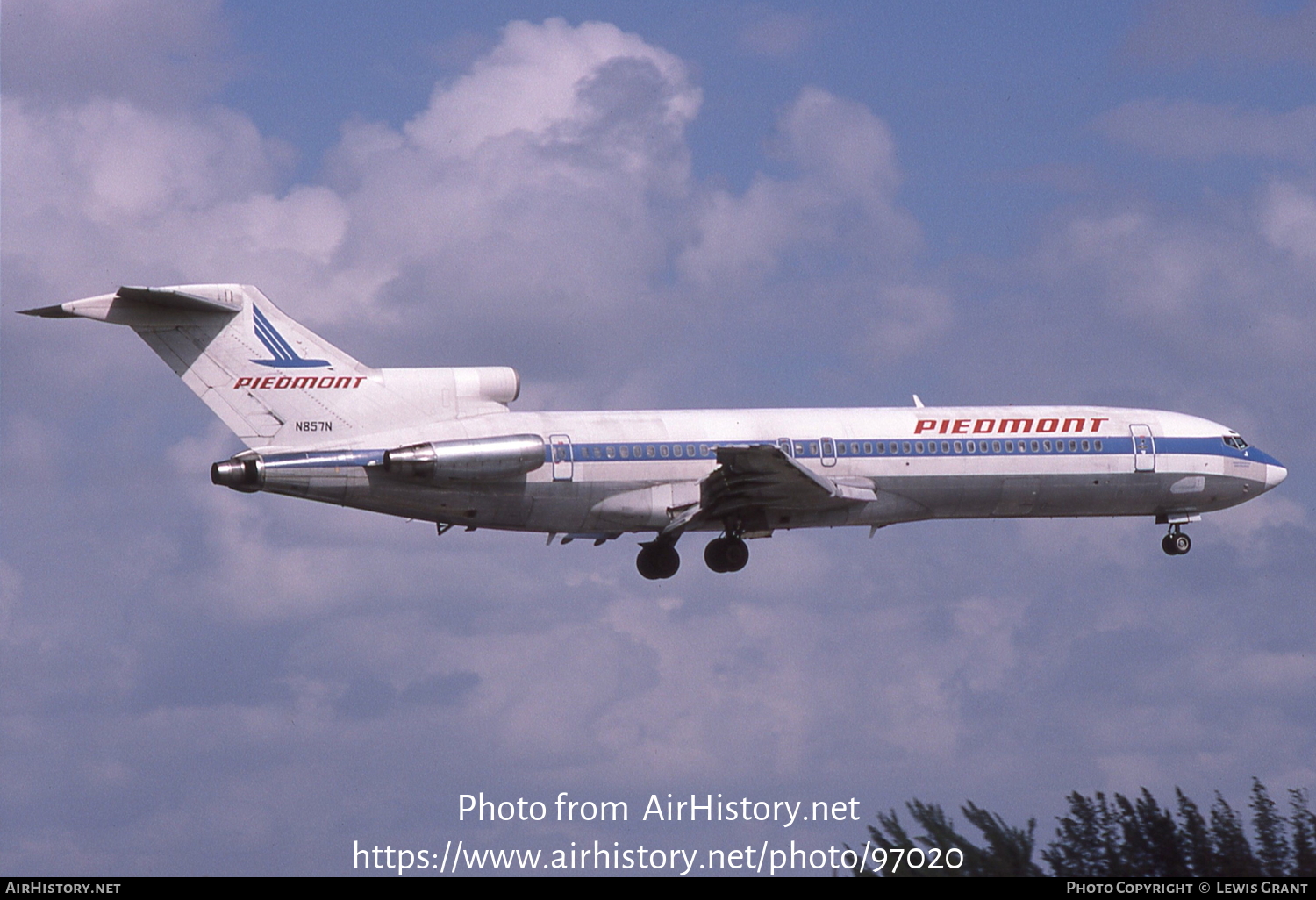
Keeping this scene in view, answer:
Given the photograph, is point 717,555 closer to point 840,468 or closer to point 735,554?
point 735,554

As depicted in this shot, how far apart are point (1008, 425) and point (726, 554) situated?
27.6 feet

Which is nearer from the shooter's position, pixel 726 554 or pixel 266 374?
pixel 266 374

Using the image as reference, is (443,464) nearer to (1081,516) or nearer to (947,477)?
(947,477)

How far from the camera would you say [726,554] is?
1919 inches

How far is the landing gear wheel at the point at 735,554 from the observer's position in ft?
160

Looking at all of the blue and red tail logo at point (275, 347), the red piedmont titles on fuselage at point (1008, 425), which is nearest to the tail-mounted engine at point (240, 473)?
the blue and red tail logo at point (275, 347)

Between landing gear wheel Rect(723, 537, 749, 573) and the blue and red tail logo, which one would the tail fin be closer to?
the blue and red tail logo

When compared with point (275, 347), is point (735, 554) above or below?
below

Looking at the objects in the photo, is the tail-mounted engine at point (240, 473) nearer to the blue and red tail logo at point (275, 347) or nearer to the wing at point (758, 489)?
the blue and red tail logo at point (275, 347)

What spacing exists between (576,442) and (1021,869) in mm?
15198

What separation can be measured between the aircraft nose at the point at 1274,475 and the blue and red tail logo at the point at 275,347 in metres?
27.9

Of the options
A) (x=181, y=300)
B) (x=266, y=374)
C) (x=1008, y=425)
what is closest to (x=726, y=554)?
(x=1008, y=425)
